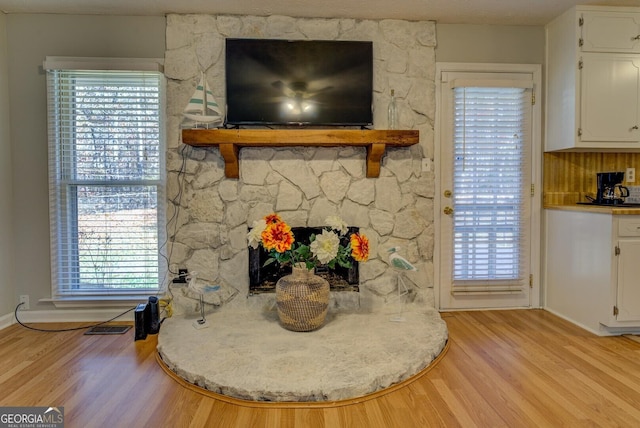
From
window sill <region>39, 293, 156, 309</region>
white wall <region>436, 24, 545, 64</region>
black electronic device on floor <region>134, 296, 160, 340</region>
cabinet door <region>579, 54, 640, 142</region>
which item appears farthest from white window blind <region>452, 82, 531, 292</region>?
window sill <region>39, 293, 156, 309</region>

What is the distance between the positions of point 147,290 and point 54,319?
77 cm

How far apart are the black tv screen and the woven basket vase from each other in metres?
1.21

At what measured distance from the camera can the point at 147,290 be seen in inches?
116

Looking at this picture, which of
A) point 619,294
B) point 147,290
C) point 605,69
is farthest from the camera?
point 147,290

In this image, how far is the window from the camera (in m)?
2.82

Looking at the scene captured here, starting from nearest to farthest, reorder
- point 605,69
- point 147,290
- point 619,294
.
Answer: point 619,294 → point 605,69 → point 147,290

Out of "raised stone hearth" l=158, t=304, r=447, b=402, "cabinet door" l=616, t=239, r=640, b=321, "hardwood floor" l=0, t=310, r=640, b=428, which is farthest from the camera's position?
"cabinet door" l=616, t=239, r=640, b=321

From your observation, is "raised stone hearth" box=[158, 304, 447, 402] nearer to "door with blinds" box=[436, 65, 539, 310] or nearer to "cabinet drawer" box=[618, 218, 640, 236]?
"door with blinds" box=[436, 65, 539, 310]

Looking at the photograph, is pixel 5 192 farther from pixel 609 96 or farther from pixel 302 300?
pixel 609 96

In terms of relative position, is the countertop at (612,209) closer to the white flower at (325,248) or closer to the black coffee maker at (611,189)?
the black coffee maker at (611,189)

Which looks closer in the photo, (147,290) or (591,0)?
(591,0)

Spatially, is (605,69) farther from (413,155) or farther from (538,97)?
(413,155)

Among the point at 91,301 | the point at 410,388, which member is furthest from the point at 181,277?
the point at 410,388

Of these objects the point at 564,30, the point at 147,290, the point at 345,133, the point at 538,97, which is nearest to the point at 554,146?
the point at 538,97
